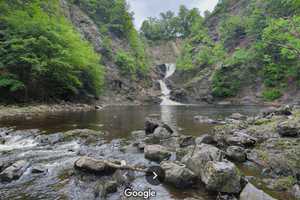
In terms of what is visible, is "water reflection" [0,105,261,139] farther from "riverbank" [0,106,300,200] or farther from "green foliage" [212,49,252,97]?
"green foliage" [212,49,252,97]

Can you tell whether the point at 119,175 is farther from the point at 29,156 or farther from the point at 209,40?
the point at 209,40

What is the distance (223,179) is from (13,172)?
559 centimetres

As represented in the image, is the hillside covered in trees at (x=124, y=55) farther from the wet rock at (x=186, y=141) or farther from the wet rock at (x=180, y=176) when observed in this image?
the wet rock at (x=180, y=176)

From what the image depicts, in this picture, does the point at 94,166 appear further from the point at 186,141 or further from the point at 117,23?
the point at 117,23

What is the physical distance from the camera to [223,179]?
525 centimetres

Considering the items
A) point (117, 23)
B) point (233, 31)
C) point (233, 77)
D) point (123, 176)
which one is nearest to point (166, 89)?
point (233, 77)

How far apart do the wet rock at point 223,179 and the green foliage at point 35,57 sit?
21.4 metres

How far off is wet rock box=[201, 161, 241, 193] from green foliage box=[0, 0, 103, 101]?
841 inches

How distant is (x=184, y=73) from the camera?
196 feet

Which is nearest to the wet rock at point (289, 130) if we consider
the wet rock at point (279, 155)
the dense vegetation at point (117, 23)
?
the wet rock at point (279, 155)

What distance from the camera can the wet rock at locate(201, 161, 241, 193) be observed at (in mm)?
5203

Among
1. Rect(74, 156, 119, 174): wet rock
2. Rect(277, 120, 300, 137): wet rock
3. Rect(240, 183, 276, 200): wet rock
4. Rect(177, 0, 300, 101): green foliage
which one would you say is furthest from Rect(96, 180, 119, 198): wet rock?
Rect(177, 0, 300, 101): green foliage

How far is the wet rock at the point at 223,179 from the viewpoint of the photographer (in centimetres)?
520

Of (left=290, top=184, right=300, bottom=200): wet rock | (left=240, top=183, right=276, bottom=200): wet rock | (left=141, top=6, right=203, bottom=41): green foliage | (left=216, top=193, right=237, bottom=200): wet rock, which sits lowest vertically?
(left=216, top=193, right=237, bottom=200): wet rock
